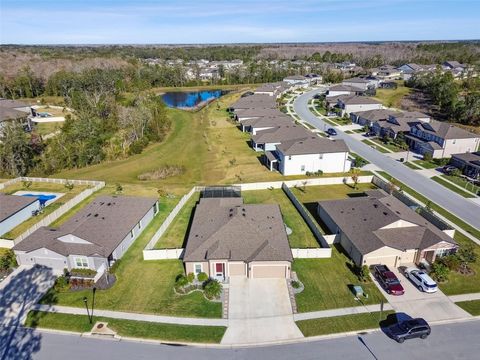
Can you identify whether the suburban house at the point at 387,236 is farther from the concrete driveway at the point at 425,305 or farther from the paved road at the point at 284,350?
the paved road at the point at 284,350

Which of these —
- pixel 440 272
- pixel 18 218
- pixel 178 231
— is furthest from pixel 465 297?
pixel 18 218

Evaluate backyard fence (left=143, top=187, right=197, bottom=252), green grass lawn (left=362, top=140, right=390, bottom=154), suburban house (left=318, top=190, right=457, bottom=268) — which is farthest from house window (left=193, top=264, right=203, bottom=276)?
green grass lawn (left=362, top=140, right=390, bottom=154)

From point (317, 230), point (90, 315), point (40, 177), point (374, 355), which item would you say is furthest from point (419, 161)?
point (40, 177)

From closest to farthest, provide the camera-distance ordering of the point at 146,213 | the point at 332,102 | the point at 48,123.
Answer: the point at 146,213 < the point at 48,123 < the point at 332,102

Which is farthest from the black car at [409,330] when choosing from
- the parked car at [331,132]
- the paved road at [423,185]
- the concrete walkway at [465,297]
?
the parked car at [331,132]

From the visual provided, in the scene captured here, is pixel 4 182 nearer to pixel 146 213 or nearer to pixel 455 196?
pixel 146 213
